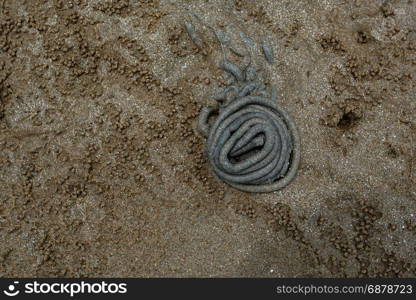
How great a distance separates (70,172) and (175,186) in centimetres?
81

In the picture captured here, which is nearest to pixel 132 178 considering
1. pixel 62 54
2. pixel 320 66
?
pixel 62 54

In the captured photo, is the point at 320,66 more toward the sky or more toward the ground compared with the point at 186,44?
more toward the ground

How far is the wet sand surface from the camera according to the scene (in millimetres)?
3607

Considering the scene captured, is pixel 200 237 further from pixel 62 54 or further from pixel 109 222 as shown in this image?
pixel 62 54

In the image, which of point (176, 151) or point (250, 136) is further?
point (176, 151)

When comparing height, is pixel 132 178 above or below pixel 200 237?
above

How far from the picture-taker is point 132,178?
364cm

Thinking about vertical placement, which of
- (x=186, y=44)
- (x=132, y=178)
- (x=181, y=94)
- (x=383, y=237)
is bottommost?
(x=383, y=237)

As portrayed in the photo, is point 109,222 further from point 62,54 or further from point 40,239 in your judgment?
point 62,54

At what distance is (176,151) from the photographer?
12.0 feet

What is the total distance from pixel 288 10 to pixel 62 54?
1.80 meters

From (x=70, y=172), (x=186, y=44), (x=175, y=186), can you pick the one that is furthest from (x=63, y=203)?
(x=186, y=44)

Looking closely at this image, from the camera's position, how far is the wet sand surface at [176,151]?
11.8 feet

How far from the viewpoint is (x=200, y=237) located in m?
3.63
